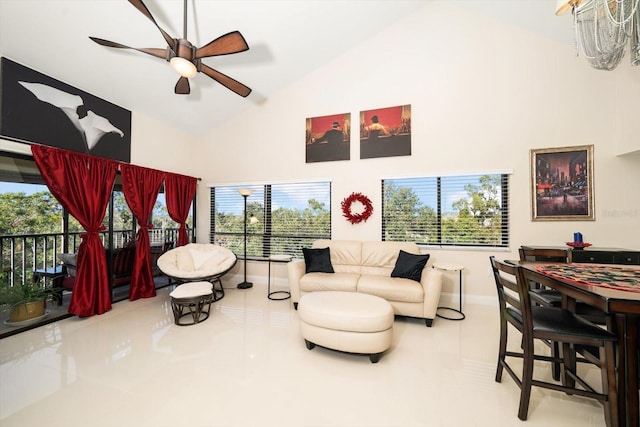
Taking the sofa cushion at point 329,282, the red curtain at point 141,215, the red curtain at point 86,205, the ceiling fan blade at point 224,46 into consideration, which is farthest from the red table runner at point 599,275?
the red curtain at point 141,215

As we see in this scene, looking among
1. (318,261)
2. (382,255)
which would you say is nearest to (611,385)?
(382,255)

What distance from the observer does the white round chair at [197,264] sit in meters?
3.82

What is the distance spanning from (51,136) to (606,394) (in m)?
5.77

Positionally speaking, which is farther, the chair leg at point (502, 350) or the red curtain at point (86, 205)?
the red curtain at point (86, 205)

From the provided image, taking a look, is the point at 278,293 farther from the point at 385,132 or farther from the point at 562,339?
the point at 562,339

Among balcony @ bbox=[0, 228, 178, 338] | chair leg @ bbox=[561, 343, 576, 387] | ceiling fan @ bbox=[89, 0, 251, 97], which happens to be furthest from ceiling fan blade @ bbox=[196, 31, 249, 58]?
chair leg @ bbox=[561, 343, 576, 387]

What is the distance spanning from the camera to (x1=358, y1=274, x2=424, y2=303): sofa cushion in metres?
3.24

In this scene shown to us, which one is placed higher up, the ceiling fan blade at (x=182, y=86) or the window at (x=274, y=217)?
the ceiling fan blade at (x=182, y=86)

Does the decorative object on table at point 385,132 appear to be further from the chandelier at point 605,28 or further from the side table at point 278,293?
the chandelier at point 605,28

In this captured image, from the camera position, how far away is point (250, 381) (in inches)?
83.9

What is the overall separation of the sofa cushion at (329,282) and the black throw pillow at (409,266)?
0.58 meters

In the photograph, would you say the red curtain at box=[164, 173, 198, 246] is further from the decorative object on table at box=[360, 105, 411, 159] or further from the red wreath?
the decorative object on table at box=[360, 105, 411, 159]

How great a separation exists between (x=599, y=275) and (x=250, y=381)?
2.72m

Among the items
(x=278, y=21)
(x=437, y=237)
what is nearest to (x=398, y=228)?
(x=437, y=237)
